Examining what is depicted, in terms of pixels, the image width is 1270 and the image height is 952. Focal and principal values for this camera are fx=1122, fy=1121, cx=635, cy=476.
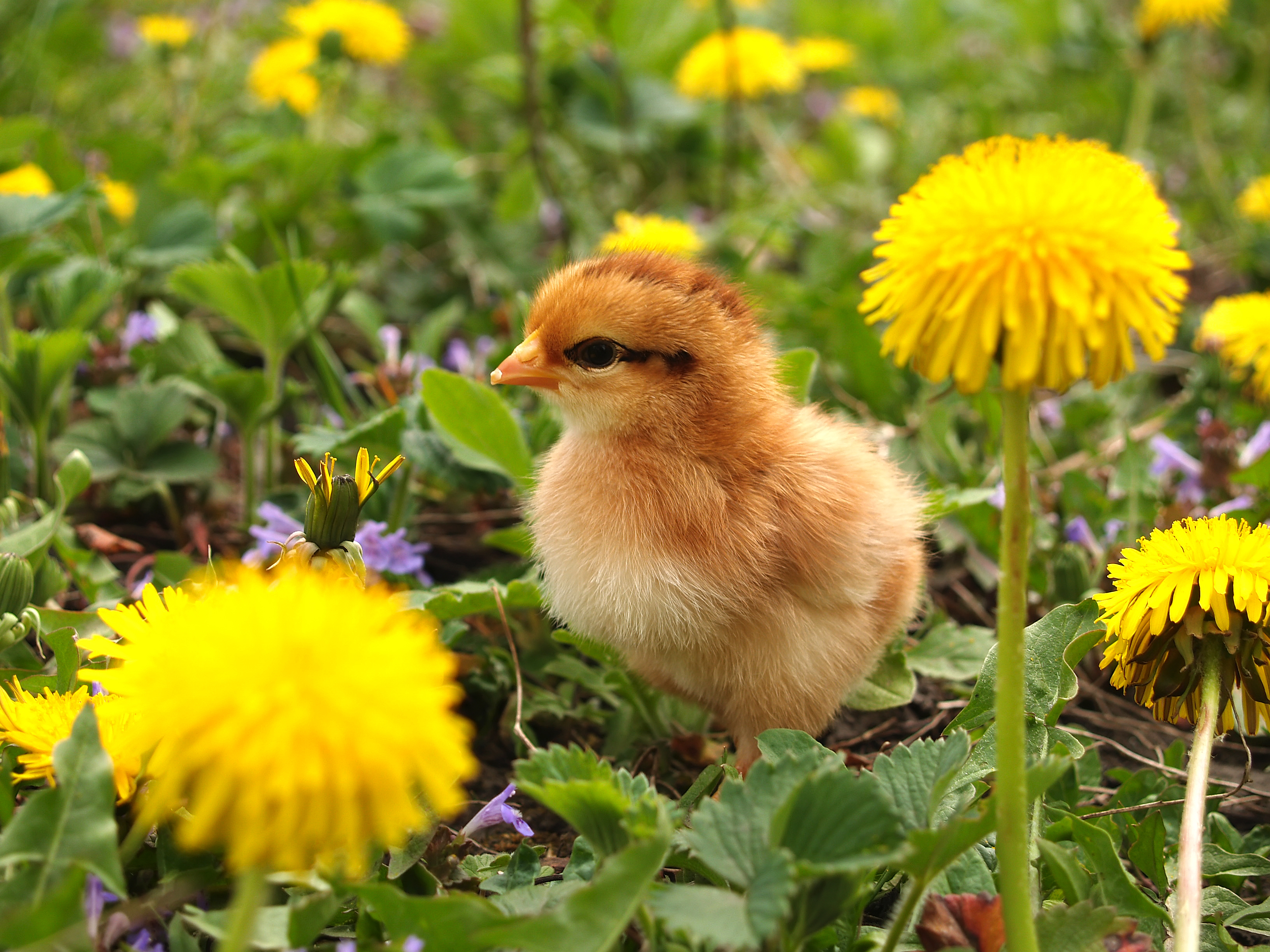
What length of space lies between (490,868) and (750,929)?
0.55m

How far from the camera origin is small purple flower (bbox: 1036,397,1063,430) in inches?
127

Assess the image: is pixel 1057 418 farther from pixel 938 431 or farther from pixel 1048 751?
pixel 1048 751

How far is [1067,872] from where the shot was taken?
4.71 feet

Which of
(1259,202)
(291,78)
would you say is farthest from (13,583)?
(1259,202)

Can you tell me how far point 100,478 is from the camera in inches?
100

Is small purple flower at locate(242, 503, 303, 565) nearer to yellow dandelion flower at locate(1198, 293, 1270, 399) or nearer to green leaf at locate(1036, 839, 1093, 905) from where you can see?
green leaf at locate(1036, 839, 1093, 905)

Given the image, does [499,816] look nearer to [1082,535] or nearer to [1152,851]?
[1152,851]

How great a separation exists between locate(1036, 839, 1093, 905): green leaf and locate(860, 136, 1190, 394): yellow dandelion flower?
0.64 m

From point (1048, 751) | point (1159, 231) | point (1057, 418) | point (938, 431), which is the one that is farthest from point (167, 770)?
point (1057, 418)

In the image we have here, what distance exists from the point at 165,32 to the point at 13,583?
332cm

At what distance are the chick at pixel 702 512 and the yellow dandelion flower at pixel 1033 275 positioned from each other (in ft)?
1.75

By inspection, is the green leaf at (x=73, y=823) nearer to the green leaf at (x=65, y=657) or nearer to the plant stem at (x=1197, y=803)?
the green leaf at (x=65, y=657)

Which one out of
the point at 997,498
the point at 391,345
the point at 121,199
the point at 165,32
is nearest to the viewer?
the point at 997,498

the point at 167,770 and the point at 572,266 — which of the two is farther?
the point at 572,266
